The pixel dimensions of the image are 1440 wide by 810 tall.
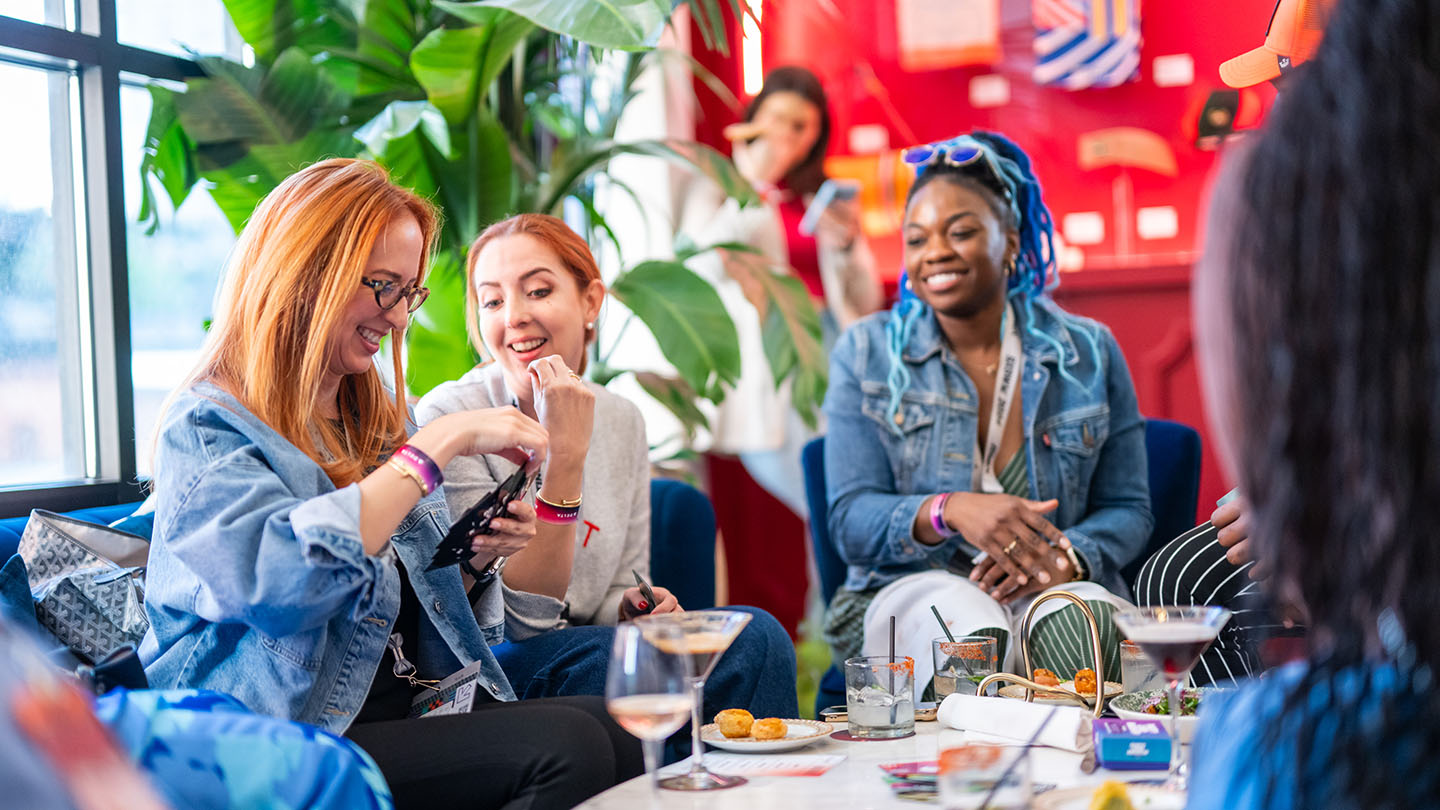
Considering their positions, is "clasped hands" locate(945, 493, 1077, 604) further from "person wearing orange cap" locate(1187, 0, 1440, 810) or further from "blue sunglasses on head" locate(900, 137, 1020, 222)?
"person wearing orange cap" locate(1187, 0, 1440, 810)

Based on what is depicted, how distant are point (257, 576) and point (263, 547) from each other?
0.03 meters

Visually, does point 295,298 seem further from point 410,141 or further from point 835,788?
point 410,141

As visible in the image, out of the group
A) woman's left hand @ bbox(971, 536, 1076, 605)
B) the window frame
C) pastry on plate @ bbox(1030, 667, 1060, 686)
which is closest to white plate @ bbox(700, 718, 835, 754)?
pastry on plate @ bbox(1030, 667, 1060, 686)

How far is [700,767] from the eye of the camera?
1.41 m

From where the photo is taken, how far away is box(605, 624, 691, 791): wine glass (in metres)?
1.16

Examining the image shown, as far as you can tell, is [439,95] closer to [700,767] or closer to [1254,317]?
[700,767]

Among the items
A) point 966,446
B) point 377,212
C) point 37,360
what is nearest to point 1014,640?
point 966,446

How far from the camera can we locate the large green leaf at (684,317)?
300cm

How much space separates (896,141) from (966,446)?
1997 mm

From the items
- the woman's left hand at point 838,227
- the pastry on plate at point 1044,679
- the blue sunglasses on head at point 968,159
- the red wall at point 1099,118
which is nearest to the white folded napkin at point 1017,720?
the pastry on plate at point 1044,679

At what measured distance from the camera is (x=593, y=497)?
7.73ft

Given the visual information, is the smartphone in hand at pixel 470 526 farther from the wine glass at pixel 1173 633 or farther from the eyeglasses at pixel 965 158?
the eyeglasses at pixel 965 158

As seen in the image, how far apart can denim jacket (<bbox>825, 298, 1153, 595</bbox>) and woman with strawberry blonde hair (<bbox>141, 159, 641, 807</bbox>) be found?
0.91 metres

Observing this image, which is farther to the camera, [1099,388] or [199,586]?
[1099,388]
